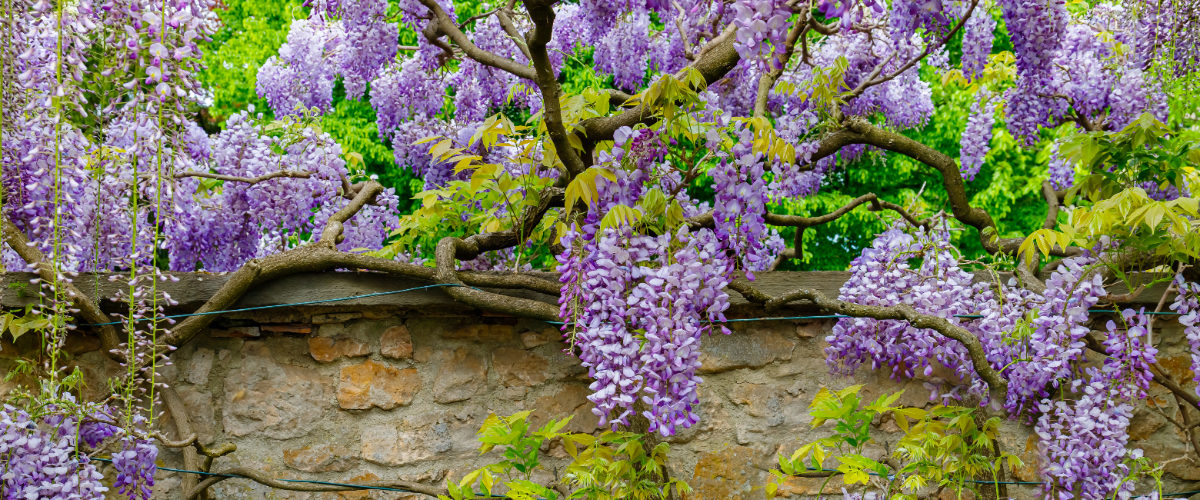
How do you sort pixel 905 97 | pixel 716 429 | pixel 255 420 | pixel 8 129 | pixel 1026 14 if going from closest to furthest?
pixel 8 129, pixel 255 420, pixel 716 429, pixel 1026 14, pixel 905 97

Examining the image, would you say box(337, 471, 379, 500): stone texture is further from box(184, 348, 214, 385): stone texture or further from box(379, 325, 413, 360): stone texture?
box(184, 348, 214, 385): stone texture

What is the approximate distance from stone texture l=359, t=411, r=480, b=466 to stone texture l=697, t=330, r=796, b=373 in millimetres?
653

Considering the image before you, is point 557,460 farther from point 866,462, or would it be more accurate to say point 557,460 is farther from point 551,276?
point 866,462

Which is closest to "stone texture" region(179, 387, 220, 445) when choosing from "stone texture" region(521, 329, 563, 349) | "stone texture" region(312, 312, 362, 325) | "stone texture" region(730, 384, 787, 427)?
"stone texture" region(312, 312, 362, 325)

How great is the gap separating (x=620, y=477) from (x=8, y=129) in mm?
1625

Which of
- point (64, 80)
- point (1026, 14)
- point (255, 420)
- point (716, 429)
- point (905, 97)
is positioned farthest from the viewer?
point (905, 97)

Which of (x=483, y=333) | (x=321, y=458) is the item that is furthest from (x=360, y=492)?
(x=483, y=333)

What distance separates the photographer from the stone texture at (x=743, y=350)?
2.21 meters

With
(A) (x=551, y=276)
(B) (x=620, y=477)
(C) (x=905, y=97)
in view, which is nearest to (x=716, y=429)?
(B) (x=620, y=477)

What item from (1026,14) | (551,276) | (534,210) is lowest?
(551,276)

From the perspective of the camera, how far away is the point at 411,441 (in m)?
2.12

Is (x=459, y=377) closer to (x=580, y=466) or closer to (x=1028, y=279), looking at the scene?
(x=580, y=466)

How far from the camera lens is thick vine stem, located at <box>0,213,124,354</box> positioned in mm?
1850

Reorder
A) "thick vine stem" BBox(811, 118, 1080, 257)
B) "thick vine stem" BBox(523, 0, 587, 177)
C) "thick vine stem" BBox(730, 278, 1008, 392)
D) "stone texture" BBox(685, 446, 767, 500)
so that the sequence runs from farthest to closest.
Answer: "thick vine stem" BBox(811, 118, 1080, 257) → "stone texture" BBox(685, 446, 767, 500) → "thick vine stem" BBox(730, 278, 1008, 392) → "thick vine stem" BBox(523, 0, 587, 177)
